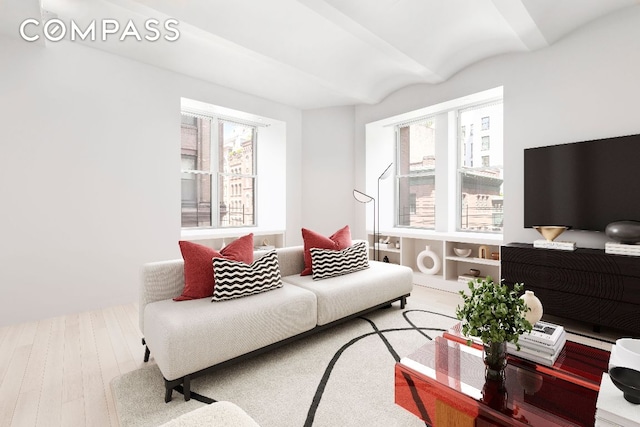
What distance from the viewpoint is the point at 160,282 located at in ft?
7.02

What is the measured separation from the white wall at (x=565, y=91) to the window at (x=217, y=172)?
127 inches

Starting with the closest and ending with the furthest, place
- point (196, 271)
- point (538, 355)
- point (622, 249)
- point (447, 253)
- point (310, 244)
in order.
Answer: point (538, 355)
point (196, 271)
point (622, 249)
point (310, 244)
point (447, 253)

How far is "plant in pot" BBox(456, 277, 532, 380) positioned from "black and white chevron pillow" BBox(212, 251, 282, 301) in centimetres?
141

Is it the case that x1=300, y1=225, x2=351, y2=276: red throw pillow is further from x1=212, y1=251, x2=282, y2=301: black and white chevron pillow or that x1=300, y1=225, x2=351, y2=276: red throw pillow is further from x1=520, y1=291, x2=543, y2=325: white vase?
A: x1=520, y1=291, x2=543, y2=325: white vase

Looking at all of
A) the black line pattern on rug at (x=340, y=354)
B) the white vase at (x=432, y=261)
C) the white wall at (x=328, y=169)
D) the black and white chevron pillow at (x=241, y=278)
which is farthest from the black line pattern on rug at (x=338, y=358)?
the white wall at (x=328, y=169)

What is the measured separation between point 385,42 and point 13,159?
3.61m

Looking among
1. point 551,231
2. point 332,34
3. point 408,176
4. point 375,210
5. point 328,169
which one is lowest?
point 551,231

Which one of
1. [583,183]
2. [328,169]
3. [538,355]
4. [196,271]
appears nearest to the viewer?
[538,355]

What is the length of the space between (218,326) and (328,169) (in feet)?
11.7

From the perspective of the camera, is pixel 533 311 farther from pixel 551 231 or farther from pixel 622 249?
pixel 551 231

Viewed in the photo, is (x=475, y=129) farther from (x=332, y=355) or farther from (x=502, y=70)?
(x=332, y=355)

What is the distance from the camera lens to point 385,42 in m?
3.06

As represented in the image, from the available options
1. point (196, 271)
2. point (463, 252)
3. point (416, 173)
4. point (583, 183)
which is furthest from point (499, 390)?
point (416, 173)

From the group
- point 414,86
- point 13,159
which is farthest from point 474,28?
point 13,159
